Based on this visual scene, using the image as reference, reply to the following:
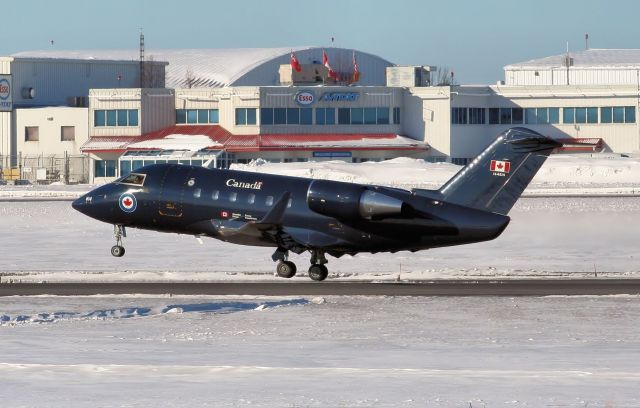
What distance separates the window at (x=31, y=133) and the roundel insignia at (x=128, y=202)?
71.4m

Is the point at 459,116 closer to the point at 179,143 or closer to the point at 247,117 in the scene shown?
the point at 247,117

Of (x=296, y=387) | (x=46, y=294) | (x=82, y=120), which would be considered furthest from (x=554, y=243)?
(x=82, y=120)

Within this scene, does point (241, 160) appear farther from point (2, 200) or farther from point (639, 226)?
point (639, 226)

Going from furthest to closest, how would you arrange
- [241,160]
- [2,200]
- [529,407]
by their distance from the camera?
[241,160], [2,200], [529,407]

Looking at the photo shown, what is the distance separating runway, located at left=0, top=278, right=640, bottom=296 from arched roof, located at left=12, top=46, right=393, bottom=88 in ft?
332

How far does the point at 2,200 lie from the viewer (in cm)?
7569

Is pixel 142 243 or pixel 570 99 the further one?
pixel 570 99

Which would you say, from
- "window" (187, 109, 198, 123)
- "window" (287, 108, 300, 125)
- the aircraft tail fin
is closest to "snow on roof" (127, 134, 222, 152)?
"window" (187, 109, 198, 123)

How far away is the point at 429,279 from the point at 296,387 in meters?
21.3

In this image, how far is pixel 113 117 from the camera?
112750mm

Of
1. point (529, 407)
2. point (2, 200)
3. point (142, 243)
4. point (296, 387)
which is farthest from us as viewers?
point (2, 200)

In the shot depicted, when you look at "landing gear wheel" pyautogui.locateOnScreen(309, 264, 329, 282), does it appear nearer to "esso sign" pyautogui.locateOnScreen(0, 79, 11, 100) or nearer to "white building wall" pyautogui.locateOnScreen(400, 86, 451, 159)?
"white building wall" pyautogui.locateOnScreen(400, 86, 451, 159)

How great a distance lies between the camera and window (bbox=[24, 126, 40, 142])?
115 m

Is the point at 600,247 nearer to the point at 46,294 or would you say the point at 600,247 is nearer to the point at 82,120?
the point at 46,294
